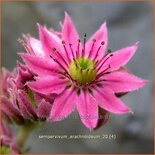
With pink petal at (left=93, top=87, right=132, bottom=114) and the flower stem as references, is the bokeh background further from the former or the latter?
pink petal at (left=93, top=87, right=132, bottom=114)

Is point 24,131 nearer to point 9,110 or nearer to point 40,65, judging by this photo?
point 9,110

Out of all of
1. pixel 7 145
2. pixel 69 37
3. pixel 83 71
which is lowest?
pixel 7 145

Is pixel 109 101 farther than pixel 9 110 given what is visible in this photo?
No

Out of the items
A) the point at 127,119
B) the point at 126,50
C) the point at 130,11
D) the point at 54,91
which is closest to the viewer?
the point at 54,91

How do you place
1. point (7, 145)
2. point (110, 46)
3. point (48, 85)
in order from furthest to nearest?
1. point (110, 46)
2. point (7, 145)
3. point (48, 85)

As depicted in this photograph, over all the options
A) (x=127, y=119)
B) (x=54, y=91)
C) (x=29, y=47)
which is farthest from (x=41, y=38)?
(x=127, y=119)

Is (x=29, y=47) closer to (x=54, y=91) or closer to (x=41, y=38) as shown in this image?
(x=41, y=38)

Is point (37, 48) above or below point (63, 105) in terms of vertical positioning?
above

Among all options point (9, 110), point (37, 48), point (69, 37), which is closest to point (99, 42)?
point (69, 37)
